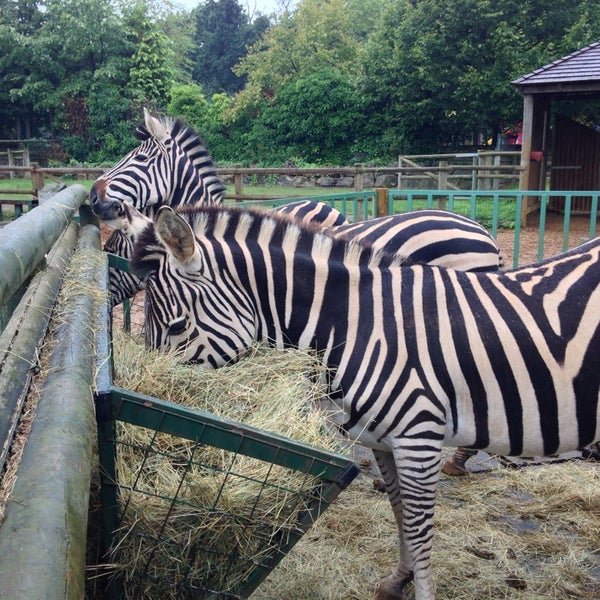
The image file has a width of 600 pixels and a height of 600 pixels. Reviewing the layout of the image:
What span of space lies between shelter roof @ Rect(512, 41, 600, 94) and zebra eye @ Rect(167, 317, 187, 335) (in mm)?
13604

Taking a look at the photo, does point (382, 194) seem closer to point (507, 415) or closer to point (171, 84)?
point (507, 415)

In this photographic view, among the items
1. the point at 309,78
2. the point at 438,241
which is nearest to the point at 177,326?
the point at 438,241

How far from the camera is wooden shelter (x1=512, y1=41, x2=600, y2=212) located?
1409 cm

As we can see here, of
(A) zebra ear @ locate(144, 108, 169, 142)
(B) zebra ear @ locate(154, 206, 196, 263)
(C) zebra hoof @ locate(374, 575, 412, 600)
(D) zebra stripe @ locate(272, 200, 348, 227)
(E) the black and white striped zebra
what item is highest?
(A) zebra ear @ locate(144, 108, 169, 142)

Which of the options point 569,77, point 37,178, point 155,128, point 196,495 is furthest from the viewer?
point 569,77

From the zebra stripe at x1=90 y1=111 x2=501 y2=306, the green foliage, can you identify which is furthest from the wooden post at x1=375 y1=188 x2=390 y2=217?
the green foliage

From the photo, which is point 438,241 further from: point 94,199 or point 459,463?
point 94,199

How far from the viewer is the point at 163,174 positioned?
565 centimetres

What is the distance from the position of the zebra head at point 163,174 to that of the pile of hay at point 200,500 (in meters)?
3.62

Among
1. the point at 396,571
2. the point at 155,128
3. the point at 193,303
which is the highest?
the point at 155,128

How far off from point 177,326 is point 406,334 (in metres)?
0.99

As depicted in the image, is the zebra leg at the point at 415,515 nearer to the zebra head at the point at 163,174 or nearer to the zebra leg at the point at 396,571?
the zebra leg at the point at 396,571

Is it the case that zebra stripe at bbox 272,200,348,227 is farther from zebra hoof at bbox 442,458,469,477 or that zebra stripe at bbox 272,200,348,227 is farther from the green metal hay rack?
the green metal hay rack

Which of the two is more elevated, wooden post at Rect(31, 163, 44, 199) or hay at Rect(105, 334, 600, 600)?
wooden post at Rect(31, 163, 44, 199)
